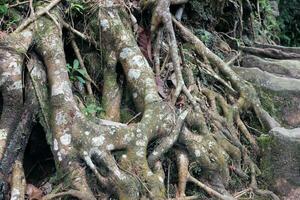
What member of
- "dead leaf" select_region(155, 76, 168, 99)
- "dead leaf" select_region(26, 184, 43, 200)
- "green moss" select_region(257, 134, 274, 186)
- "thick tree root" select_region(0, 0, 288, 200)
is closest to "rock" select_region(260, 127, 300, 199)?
"green moss" select_region(257, 134, 274, 186)

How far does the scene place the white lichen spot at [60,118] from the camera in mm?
2857

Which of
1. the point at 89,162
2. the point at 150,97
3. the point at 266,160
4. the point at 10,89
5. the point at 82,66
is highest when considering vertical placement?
the point at 10,89

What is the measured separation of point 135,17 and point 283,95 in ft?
5.17

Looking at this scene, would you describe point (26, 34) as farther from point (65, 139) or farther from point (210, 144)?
point (210, 144)

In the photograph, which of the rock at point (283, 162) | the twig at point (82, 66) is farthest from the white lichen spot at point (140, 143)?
the rock at point (283, 162)

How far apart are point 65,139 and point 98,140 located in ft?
0.68

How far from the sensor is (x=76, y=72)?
11.2ft

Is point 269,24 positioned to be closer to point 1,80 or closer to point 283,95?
point 283,95

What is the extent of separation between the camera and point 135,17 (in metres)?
4.06

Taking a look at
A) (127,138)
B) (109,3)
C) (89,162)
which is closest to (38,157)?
(89,162)

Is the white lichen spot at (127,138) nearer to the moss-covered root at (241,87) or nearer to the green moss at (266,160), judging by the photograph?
the green moss at (266,160)

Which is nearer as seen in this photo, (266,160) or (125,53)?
(125,53)

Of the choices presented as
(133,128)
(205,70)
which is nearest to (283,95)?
(205,70)

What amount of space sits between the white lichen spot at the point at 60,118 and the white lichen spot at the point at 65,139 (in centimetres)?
9
